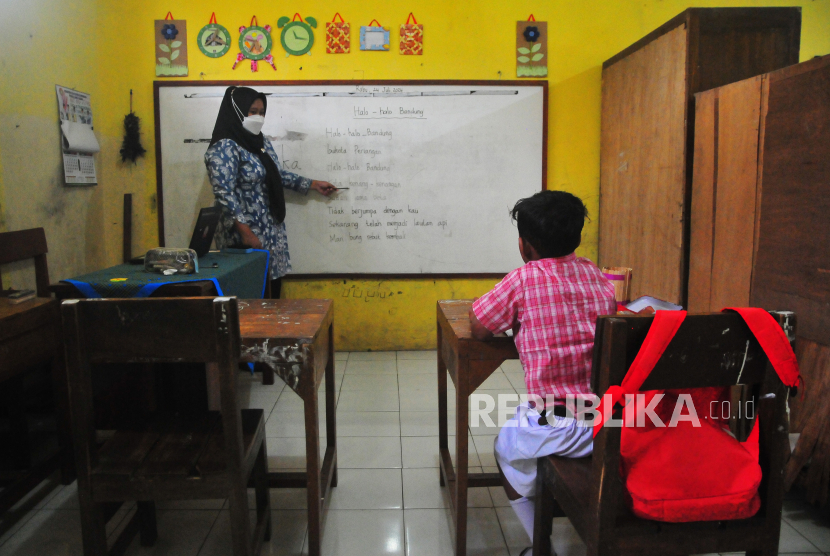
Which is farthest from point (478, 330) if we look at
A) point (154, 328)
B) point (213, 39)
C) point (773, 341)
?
point (213, 39)

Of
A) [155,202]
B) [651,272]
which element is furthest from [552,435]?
[155,202]

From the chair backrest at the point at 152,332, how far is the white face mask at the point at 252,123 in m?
2.09

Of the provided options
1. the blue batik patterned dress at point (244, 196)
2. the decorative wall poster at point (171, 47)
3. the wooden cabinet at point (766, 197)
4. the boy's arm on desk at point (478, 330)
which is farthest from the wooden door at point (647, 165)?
the decorative wall poster at point (171, 47)

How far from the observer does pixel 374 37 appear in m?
3.44

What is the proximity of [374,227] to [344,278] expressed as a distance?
0.38 meters

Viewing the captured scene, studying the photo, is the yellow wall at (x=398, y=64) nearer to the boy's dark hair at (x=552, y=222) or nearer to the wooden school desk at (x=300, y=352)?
the wooden school desk at (x=300, y=352)

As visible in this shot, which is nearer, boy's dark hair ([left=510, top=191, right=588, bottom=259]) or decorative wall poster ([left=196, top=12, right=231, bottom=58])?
boy's dark hair ([left=510, top=191, right=588, bottom=259])

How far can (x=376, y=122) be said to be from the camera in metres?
3.52

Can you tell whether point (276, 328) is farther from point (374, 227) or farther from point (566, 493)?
point (374, 227)

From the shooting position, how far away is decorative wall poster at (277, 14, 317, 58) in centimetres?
340

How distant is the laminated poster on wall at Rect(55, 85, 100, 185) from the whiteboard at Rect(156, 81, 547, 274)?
0.39 meters

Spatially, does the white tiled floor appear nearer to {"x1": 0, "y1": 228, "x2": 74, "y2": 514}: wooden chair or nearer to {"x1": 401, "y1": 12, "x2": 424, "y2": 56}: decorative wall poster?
{"x1": 0, "y1": 228, "x2": 74, "y2": 514}: wooden chair

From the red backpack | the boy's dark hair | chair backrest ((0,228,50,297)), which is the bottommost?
the red backpack

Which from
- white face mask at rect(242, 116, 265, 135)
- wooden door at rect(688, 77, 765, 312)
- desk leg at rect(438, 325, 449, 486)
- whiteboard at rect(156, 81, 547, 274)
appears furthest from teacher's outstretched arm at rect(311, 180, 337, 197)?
wooden door at rect(688, 77, 765, 312)
